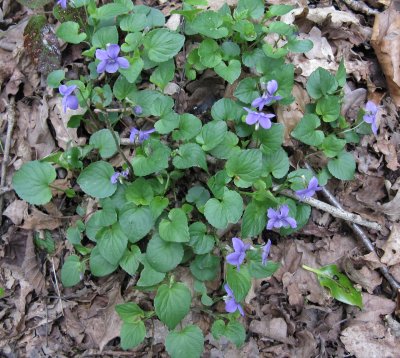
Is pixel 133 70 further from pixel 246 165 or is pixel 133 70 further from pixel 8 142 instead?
pixel 8 142

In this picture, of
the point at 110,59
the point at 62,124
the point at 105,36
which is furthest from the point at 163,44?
the point at 62,124

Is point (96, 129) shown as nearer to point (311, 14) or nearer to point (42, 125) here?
point (42, 125)

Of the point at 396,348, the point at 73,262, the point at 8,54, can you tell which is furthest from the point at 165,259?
the point at 8,54

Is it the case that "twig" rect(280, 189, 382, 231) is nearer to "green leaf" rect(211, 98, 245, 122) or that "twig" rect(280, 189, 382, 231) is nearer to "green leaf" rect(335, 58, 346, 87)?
"green leaf" rect(211, 98, 245, 122)

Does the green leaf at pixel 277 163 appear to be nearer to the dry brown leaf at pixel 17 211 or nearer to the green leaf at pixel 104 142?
the green leaf at pixel 104 142

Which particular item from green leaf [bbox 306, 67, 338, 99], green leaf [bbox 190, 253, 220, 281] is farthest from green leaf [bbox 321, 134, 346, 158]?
green leaf [bbox 190, 253, 220, 281]

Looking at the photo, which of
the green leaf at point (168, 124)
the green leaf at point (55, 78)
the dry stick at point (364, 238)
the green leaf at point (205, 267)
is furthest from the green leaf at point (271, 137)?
the green leaf at point (55, 78)
